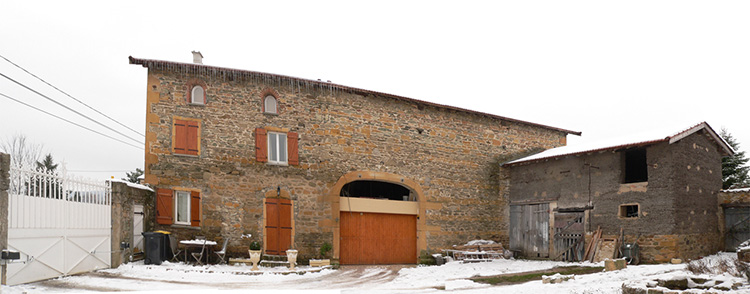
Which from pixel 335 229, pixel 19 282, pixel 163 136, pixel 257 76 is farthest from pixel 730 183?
pixel 19 282

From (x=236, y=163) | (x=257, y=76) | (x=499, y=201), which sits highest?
(x=257, y=76)

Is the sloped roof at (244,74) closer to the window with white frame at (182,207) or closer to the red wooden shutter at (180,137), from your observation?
the red wooden shutter at (180,137)

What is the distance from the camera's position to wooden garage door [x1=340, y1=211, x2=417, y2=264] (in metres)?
16.6

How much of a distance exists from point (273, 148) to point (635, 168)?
11.2 metres

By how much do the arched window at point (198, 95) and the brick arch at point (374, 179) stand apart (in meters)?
4.47

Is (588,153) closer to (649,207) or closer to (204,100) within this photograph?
(649,207)

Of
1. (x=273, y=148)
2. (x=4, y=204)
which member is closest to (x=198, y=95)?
(x=273, y=148)

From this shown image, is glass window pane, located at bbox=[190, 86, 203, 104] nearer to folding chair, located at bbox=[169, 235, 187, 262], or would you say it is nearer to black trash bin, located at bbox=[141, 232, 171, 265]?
folding chair, located at bbox=[169, 235, 187, 262]

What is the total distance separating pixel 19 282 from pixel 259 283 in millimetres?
4452

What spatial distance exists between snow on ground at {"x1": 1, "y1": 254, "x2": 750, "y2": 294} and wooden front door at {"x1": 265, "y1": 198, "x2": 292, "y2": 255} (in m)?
0.99

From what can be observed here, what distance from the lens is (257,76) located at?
15586 millimetres

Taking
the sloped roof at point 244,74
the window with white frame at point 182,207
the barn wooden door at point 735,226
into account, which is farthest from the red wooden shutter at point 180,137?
the barn wooden door at point 735,226

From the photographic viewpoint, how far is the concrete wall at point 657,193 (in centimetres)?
1443

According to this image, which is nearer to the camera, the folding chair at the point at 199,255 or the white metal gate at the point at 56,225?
the white metal gate at the point at 56,225
